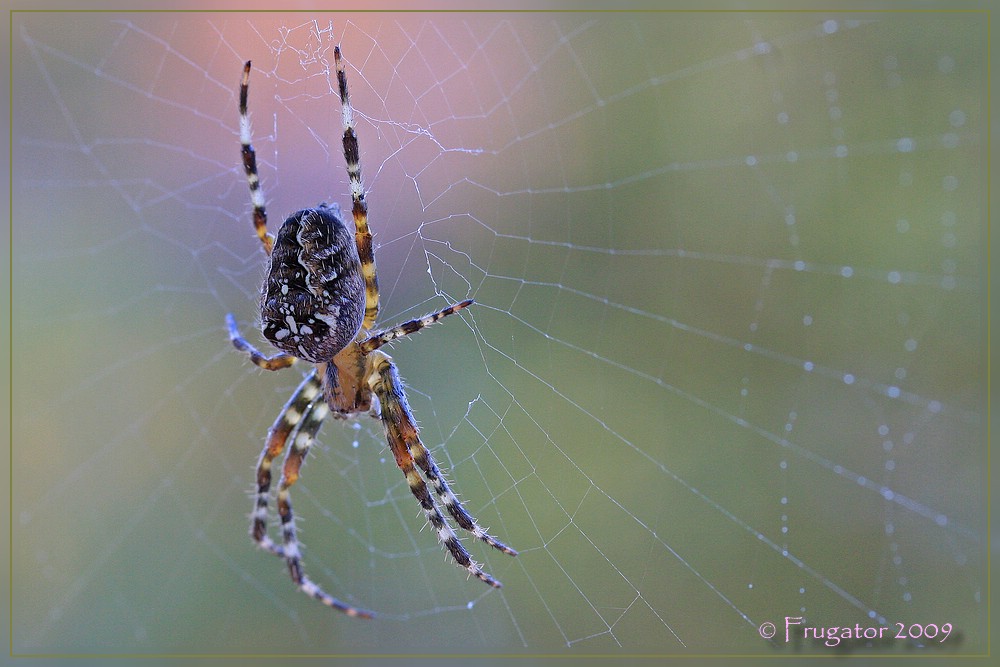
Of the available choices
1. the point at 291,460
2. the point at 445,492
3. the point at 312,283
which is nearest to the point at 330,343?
the point at 312,283

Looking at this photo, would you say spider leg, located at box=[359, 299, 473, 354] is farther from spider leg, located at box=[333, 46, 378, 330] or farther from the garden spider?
spider leg, located at box=[333, 46, 378, 330]

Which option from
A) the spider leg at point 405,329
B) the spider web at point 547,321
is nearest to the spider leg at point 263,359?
the spider leg at point 405,329

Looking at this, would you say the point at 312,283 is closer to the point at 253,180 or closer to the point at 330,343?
the point at 330,343

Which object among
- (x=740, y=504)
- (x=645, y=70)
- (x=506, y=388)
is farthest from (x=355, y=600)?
(x=645, y=70)

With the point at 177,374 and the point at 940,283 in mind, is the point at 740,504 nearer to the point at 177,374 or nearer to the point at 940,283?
the point at 940,283

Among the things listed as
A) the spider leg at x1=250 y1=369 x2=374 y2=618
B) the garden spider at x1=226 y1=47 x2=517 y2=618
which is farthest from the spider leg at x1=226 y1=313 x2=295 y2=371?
the spider leg at x1=250 y1=369 x2=374 y2=618

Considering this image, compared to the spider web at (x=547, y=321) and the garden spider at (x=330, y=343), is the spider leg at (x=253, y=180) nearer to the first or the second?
the garden spider at (x=330, y=343)

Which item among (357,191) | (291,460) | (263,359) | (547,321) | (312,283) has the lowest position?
(291,460)
